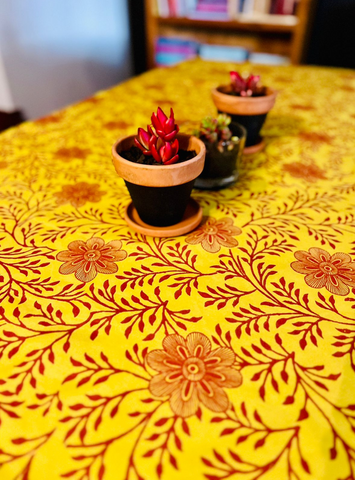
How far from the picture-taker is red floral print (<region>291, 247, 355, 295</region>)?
60 cm

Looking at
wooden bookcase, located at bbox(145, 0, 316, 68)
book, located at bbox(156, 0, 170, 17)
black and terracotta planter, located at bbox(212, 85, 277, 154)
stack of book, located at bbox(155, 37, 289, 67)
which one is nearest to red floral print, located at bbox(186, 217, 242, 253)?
black and terracotta planter, located at bbox(212, 85, 277, 154)

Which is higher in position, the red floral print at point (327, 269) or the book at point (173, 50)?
the red floral print at point (327, 269)

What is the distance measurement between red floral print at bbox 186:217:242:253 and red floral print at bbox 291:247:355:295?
131mm

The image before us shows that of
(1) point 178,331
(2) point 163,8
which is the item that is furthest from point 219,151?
(2) point 163,8

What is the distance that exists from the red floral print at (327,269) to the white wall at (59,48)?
249 centimetres

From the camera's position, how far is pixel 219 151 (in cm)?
82

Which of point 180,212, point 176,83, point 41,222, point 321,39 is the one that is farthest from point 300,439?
point 321,39

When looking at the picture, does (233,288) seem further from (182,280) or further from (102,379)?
(102,379)

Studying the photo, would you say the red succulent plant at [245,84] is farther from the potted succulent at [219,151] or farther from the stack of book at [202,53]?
the stack of book at [202,53]

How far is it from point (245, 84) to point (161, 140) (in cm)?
53

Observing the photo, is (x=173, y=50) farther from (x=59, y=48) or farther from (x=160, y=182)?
(x=160, y=182)

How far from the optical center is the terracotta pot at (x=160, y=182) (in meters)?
0.61

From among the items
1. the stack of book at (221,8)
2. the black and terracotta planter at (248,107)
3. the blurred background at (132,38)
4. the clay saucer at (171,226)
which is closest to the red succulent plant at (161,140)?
the clay saucer at (171,226)

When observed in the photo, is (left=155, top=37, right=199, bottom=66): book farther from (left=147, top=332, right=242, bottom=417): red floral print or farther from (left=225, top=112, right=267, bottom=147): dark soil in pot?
(left=147, top=332, right=242, bottom=417): red floral print
